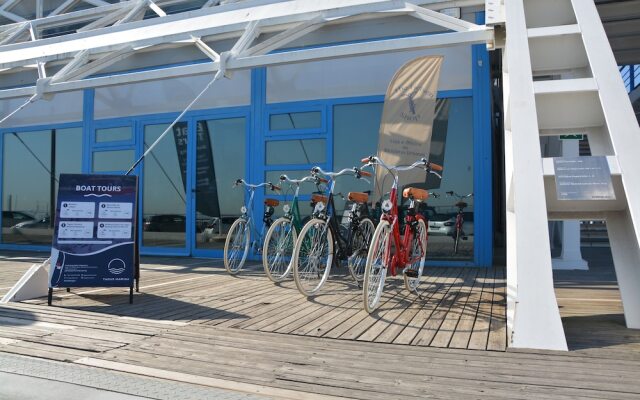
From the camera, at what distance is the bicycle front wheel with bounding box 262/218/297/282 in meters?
5.18

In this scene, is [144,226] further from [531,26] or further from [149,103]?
[531,26]

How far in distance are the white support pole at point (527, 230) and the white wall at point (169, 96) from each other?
5118 millimetres

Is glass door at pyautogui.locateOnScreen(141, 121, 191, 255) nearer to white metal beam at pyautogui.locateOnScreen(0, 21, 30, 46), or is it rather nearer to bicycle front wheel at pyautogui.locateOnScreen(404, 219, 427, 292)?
white metal beam at pyautogui.locateOnScreen(0, 21, 30, 46)

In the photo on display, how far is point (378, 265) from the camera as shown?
3770mm

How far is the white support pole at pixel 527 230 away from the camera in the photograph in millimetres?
2873

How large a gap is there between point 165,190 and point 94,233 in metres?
4.20

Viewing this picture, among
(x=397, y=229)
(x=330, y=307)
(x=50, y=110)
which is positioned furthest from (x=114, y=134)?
(x=397, y=229)

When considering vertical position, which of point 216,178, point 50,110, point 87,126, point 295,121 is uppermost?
point 50,110

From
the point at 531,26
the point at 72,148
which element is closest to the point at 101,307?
the point at 531,26

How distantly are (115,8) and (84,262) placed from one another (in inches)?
237

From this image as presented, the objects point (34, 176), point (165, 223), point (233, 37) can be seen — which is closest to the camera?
point (233, 37)

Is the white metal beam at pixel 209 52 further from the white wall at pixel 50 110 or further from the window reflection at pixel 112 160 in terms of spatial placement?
the white wall at pixel 50 110

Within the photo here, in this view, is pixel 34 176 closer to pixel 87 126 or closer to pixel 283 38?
pixel 87 126

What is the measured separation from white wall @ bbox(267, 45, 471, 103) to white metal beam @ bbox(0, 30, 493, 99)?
1.70 meters
